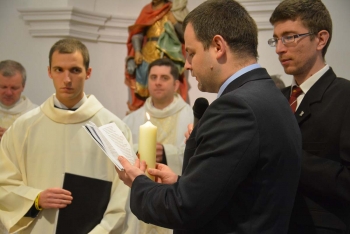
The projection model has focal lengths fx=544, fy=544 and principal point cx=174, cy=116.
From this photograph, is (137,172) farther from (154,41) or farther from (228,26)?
(154,41)

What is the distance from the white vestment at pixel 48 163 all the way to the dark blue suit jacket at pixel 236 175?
146cm

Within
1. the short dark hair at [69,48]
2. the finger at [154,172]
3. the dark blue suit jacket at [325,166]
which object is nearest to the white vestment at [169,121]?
the short dark hair at [69,48]

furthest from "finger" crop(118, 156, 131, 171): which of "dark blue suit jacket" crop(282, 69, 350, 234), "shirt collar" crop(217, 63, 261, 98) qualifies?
"dark blue suit jacket" crop(282, 69, 350, 234)

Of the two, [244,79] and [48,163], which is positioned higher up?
[244,79]

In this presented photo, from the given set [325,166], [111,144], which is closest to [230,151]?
[111,144]

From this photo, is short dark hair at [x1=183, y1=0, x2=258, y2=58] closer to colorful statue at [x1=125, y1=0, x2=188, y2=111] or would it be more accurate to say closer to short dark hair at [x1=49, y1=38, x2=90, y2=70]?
short dark hair at [x1=49, y1=38, x2=90, y2=70]

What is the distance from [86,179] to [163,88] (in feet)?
7.15

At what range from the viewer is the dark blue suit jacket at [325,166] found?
7.79 feet

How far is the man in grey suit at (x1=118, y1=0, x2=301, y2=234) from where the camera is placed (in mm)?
1764

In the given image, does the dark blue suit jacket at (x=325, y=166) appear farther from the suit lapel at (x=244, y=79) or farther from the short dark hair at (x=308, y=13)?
the suit lapel at (x=244, y=79)

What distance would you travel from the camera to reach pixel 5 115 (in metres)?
5.14

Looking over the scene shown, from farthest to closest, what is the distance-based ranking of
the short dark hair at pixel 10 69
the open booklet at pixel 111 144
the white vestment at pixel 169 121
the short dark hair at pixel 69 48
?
the white vestment at pixel 169 121
the short dark hair at pixel 10 69
the short dark hair at pixel 69 48
the open booklet at pixel 111 144

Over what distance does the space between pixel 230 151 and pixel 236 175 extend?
0.27 ft

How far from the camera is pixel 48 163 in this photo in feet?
11.0
